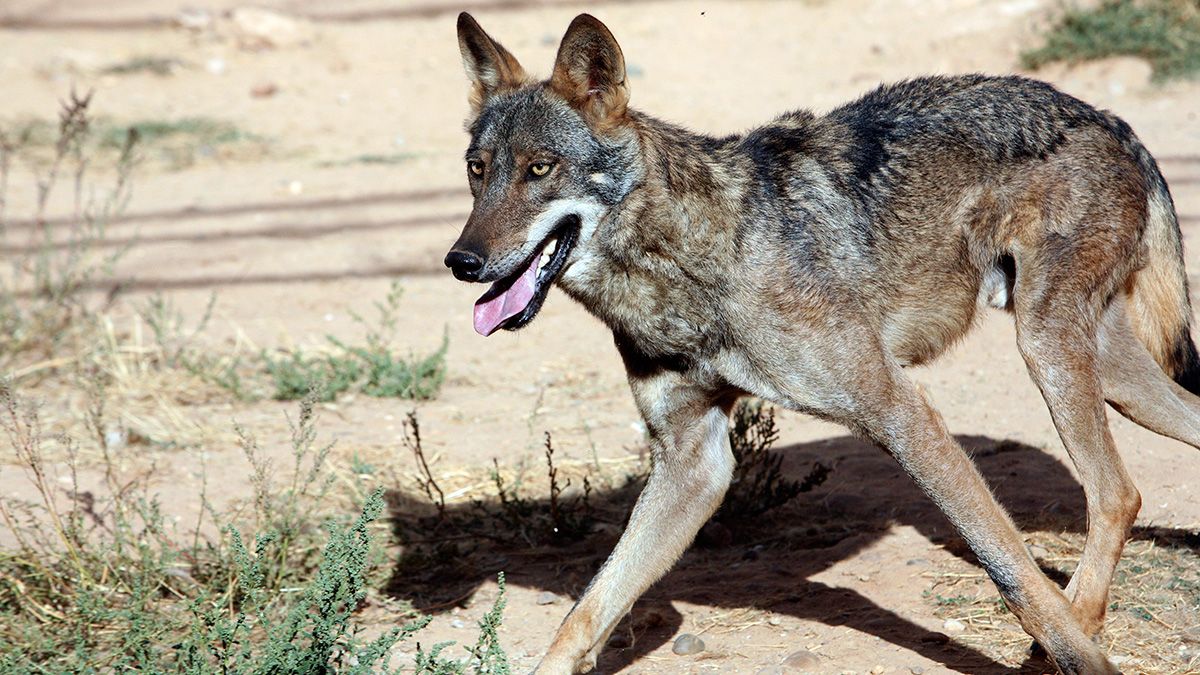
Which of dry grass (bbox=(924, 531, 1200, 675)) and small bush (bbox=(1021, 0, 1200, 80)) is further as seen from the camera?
small bush (bbox=(1021, 0, 1200, 80))

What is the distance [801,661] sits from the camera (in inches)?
167

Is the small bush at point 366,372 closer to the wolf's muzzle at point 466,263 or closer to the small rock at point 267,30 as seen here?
the wolf's muzzle at point 466,263

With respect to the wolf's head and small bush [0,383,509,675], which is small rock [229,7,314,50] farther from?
the wolf's head

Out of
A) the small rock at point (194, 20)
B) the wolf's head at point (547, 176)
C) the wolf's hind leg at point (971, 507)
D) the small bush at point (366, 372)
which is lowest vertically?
the small bush at point (366, 372)

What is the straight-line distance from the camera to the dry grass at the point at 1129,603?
13.7 ft

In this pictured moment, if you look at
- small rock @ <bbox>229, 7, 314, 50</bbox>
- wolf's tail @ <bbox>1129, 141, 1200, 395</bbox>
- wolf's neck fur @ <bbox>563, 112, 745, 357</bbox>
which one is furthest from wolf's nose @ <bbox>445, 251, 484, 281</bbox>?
small rock @ <bbox>229, 7, 314, 50</bbox>

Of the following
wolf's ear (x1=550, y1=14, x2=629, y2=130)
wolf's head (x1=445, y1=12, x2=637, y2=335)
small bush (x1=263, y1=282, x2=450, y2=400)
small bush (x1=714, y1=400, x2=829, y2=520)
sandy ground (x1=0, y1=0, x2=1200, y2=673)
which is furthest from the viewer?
small bush (x1=263, y1=282, x2=450, y2=400)

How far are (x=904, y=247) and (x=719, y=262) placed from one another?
77 cm

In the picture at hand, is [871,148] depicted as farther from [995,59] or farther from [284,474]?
[995,59]

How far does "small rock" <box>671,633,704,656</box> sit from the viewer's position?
4461mm

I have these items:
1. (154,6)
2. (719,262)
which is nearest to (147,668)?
(719,262)

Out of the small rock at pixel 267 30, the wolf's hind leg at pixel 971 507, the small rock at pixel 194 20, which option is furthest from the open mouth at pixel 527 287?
the small rock at pixel 194 20

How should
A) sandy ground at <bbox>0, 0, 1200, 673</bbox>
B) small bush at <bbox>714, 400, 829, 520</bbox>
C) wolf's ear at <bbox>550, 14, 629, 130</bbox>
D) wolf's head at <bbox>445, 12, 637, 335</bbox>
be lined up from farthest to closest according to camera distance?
small bush at <bbox>714, 400, 829, 520</bbox>
sandy ground at <bbox>0, 0, 1200, 673</bbox>
wolf's ear at <bbox>550, 14, 629, 130</bbox>
wolf's head at <bbox>445, 12, 637, 335</bbox>

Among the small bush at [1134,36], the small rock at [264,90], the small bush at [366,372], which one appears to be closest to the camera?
the small bush at [366,372]
